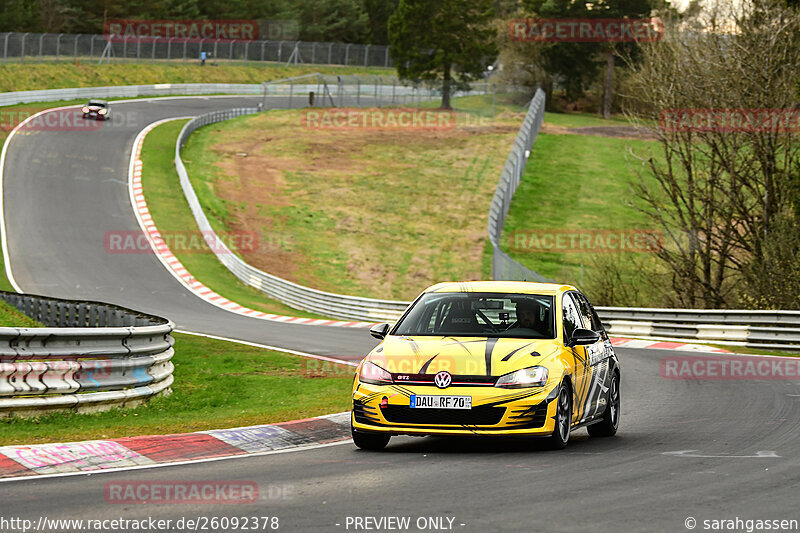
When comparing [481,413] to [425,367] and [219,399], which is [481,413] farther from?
[219,399]

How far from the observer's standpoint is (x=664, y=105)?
30.5 m

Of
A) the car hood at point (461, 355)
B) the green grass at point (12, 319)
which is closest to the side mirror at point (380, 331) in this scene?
the car hood at point (461, 355)

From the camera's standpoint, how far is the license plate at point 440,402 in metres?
9.19

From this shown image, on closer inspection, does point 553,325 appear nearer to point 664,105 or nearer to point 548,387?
point 548,387

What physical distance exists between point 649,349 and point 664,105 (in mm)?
9427

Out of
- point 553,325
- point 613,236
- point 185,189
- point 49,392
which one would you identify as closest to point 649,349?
point 553,325

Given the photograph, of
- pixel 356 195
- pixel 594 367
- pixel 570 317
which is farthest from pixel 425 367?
pixel 356 195

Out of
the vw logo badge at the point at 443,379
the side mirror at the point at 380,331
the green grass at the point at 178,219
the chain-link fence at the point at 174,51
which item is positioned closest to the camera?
the vw logo badge at the point at 443,379

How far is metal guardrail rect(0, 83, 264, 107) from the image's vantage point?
66125 mm

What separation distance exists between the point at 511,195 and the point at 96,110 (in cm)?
2515

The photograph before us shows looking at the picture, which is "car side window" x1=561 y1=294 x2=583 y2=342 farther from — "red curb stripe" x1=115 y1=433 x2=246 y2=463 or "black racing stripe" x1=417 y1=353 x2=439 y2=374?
"red curb stripe" x1=115 y1=433 x2=246 y2=463

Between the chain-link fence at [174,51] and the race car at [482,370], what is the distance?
66.4 m

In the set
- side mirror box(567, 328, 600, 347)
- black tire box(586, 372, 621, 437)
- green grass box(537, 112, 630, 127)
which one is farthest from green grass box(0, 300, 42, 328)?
green grass box(537, 112, 630, 127)

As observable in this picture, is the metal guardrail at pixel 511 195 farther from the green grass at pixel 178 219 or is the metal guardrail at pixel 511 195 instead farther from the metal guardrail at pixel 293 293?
the green grass at pixel 178 219
